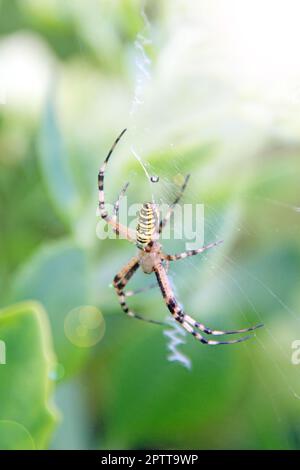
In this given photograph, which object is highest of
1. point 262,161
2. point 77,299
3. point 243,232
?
point 262,161

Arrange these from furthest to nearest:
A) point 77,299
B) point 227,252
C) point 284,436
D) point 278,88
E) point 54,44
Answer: point 54,44 → point 227,252 → point 284,436 → point 77,299 → point 278,88

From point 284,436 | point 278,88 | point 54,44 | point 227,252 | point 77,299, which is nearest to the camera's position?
point 278,88

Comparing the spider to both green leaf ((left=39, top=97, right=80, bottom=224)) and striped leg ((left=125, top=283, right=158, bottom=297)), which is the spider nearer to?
striped leg ((left=125, top=283, right=158, bottom=297))

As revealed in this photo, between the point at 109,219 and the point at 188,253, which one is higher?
the point at 109,219

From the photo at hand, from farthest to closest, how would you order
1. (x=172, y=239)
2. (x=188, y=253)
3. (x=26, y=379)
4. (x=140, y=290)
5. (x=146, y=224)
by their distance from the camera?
(x=140, y=290), (x=172, y=239), (x=188, y=253), (x=146, y=224), (x=26, y=379)

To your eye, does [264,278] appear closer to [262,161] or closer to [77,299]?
[262,161]

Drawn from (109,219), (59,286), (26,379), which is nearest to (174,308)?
(109,219)

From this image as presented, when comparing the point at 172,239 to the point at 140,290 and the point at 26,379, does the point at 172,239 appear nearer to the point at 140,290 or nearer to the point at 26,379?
the point at 140,290

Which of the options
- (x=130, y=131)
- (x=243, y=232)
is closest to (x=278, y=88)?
(x=130, y=131)
